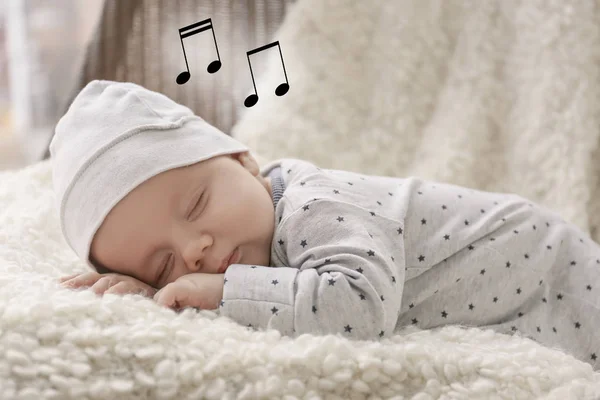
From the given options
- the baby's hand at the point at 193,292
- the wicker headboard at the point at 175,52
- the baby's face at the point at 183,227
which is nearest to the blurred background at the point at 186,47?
the wicker headboard at the point at 175,52

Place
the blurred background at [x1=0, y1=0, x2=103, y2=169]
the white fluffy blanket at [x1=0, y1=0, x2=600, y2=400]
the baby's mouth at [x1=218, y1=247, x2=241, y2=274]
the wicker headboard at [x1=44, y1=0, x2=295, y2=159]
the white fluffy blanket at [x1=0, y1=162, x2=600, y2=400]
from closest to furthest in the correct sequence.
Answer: the white fluffy blanket at [x1=0, y1=162, x2=600, y2=400] → the baby's mouth at [x1=218, y1=247, x2=241, y2=274] → the white fluffy blanket at [x1=0, y1=0, x2=600, y2=400] → the wicker headboard at [x1=44, y1=0, x2=295, y2=159] → the blurred background at [x1=0, y1=0, x2=103, y2=169]

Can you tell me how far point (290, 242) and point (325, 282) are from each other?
0.11 meters

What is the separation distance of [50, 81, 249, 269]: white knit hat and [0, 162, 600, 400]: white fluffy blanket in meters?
0.14

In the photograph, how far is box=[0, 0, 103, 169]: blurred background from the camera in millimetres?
2180

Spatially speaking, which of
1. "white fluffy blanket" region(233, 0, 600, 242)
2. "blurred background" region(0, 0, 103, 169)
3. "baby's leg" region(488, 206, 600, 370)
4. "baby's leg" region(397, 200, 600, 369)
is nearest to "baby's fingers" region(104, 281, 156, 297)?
"baby's leg" region(397, 200, 600, 369)

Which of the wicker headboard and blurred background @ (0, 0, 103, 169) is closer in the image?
the wicker headboard

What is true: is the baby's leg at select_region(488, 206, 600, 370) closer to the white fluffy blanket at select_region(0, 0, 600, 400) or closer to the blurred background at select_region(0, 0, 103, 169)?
the white fluffy blanket at select_region(0, 0, 600, 400)

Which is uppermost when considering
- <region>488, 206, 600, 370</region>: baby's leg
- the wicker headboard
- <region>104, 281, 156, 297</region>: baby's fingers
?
the wicker headboard

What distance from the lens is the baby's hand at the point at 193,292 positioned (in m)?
0.84

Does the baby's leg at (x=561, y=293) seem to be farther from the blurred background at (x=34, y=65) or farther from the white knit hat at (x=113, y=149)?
the blurred background at (x=34, y=65)

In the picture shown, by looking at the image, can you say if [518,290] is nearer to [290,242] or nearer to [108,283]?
[290,242]

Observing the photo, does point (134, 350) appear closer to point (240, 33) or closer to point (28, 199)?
point (28, 199)

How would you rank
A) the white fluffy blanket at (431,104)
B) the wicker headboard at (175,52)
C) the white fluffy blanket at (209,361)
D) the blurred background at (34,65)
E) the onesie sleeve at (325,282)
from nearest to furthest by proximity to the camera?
the white fluffy blanket at (209,361)
the onesie sleeve at (325,282)
the white fluffy blanket at (431,104)
the wicker headboard at (175,52)
the blurred background at (34,65)

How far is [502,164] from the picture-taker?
4.98 ft
